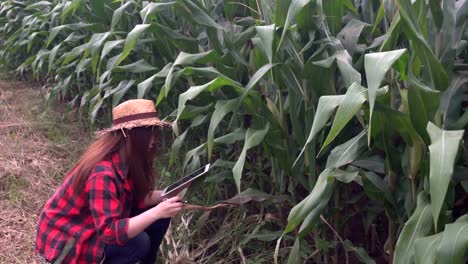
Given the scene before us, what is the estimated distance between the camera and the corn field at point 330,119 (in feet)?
4.74

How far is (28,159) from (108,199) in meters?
2.21

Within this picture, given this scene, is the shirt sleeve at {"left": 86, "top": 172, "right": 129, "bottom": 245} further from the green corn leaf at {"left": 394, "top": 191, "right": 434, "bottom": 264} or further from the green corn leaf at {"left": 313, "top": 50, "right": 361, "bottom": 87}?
the green corn leaf at {"left": 394, "top": 191, "right": 434, "bottom": 264}

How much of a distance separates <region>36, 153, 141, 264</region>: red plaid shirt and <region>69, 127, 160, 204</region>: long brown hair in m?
0.02

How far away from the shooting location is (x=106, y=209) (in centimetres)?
207

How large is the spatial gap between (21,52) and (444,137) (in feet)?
18.3

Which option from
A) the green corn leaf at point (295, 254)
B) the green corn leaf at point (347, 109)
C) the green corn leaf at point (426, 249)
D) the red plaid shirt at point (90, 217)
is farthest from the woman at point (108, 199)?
the green corn leaf at point (426, 249)

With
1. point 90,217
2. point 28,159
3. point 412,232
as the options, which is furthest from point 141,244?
point 28,159

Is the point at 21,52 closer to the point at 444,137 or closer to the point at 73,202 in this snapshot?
the point at 73,202

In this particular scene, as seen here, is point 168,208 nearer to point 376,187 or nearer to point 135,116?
point 135,116

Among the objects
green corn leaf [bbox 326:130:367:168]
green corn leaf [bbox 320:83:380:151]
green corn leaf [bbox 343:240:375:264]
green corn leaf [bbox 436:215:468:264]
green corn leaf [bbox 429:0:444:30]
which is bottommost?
green corn leaf [bbox 343:240:375:264]

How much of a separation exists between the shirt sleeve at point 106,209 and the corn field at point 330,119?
348mm

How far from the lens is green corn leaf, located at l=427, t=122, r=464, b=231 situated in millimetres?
1211

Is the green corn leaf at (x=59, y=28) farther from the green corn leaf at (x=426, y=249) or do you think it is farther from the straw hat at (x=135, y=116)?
the green corn leaf at (x=426, y=249)

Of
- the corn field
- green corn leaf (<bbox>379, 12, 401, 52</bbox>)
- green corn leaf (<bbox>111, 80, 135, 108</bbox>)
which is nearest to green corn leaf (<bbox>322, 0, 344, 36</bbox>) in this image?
the corn field
